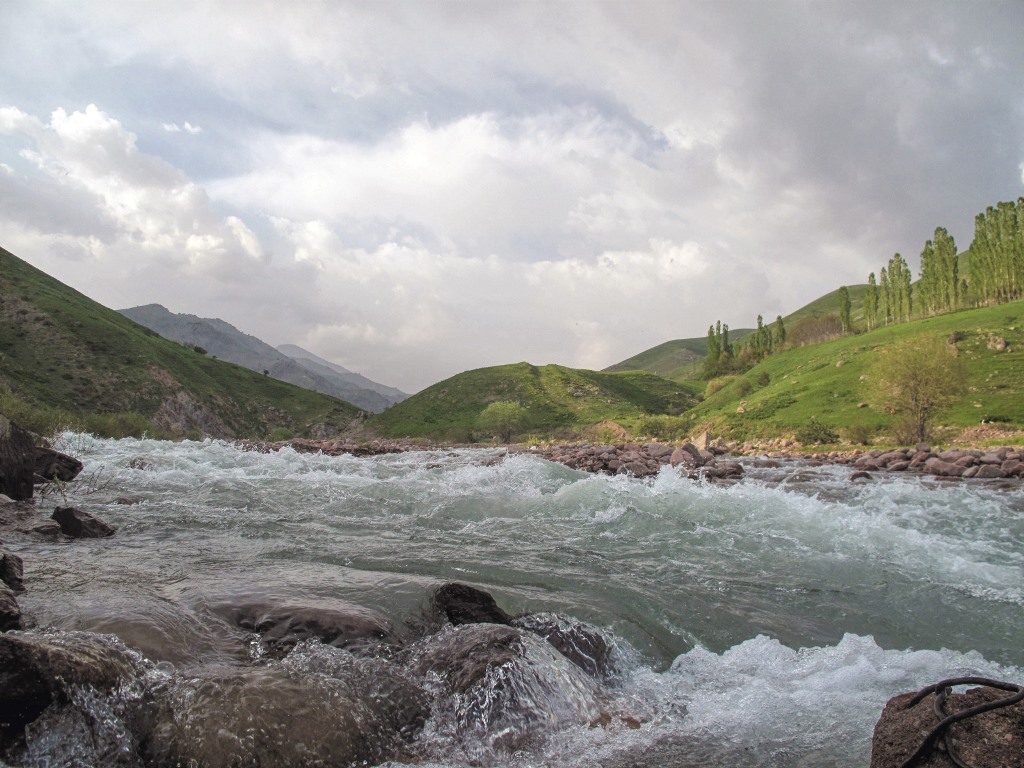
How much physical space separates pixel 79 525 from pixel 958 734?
11.7 metres

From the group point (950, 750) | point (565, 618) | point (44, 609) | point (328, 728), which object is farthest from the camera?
point (565, 618)

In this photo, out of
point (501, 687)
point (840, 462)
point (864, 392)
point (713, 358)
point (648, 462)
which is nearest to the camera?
point (501, 687)

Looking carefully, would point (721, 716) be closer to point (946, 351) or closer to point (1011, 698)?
point (1011, 698)

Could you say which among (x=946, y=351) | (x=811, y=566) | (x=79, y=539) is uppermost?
(x=946, y=351)

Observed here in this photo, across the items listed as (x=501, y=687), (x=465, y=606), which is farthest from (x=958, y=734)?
(x=465, y=606)

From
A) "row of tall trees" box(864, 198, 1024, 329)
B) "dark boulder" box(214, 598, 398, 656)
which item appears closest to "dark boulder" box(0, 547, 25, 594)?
"dark boulder" box(214, 598, 398, 656)

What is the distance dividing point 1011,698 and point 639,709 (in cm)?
278

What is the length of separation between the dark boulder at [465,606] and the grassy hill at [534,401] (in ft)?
271

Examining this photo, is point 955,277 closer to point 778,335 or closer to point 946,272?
point 946,272

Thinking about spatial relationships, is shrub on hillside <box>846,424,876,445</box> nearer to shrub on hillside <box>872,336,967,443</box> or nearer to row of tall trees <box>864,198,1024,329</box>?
shrub on hillside <box>872,336,967,443</box>

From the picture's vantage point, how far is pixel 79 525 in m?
9.62

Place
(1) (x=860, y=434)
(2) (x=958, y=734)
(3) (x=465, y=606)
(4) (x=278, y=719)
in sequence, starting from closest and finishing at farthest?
(2) (x=958, y=734) → (4) (x=278, y=719) → (3) (x=465, y=606) → (1) (x=860, y=434)

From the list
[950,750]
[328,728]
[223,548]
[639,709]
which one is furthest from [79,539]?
[950,750]

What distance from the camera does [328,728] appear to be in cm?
407
